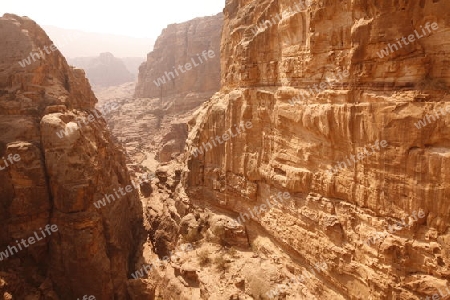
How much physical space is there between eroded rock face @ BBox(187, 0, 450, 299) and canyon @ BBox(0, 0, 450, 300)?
4cm

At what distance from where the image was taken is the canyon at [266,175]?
8.41 metres

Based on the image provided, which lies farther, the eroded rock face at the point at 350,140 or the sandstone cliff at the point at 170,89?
the sandstone cliff at the point at 170,89

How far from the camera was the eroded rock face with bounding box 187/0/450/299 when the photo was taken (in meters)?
8.14

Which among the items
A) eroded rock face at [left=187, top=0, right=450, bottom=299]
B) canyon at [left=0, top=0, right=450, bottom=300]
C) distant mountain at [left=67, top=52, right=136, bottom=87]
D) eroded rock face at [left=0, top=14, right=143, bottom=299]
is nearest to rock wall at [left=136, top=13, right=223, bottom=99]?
canyon at [left=0, top=0, right=450, bottom=300]

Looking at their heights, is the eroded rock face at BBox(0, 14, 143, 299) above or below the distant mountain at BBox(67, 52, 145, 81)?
below

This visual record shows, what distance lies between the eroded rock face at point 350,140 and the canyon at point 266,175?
4cm

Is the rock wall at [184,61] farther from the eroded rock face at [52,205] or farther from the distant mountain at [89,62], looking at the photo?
the distant mountain at [89,62]

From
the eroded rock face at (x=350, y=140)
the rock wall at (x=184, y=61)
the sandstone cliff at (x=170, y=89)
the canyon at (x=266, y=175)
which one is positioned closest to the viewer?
the eroded rock face at (x=350, y=140)

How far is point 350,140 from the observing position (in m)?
9.84

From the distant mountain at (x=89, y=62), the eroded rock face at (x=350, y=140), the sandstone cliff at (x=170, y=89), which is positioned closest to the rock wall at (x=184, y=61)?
the sandstone cliff at (x=170, y=89)

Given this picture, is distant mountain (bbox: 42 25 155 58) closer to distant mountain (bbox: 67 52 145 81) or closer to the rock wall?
distant mountain (bbox: 67 52 145 81)

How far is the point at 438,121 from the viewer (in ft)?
25.8

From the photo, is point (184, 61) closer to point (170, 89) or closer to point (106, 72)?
point (170, 89)

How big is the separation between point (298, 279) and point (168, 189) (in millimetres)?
12775
